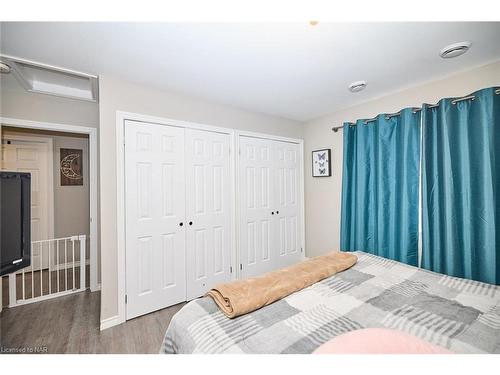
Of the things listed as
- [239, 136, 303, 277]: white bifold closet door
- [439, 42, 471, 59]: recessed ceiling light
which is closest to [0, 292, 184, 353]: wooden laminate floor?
[239, 136, 303, 277]: white bifold closet door

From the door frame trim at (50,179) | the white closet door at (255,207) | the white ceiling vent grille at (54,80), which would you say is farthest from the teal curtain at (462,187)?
the door frame trim at (50,179)

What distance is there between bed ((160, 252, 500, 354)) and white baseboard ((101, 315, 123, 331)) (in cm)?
117

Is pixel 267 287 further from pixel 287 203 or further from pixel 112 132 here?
pixel 287 203

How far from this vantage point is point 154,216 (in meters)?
2.26

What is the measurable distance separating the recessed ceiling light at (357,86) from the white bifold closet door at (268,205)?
4.05 ft

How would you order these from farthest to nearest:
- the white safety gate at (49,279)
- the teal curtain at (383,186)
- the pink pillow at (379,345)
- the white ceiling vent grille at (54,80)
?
1. the white safety gate at (49,279)
2. the teal curtain at (383,186)
3. the white ceiling vent grille at (54,80)
4. the pink pillow at (379,345)

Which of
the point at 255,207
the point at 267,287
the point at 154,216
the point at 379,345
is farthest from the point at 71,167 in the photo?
the point at 379,345

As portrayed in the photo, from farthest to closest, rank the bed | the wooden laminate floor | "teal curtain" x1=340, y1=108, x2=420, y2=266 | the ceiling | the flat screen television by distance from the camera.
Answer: "teal curtain" x1=340, y1=108, x2=420, y2=266 → the wooden laminate floor → the ceiling → the flat screen television → the bed

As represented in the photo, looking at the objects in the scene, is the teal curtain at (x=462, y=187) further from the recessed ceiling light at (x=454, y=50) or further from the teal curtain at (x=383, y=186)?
the recessed ceiling light at (x=454, y=50)

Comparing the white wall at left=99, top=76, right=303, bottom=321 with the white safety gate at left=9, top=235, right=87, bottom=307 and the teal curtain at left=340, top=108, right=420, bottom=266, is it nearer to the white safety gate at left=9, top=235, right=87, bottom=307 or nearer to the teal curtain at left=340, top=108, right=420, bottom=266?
the white safety gate at left=9, top=235, right=87, bottom=307

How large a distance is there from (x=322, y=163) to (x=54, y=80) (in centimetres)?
338

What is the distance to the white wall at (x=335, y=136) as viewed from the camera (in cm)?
197

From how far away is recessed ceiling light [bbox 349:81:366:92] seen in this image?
2.20 meters

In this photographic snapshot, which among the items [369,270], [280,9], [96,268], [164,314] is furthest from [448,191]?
[96,268]
